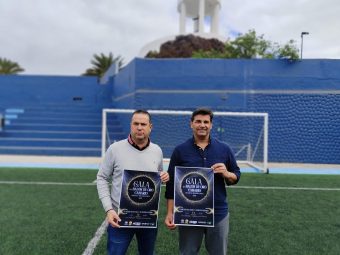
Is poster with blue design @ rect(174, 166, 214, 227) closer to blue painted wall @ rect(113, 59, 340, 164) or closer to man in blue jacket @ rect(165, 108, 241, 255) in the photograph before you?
man in blue jacket @ rect(165, 108, 241, 255)

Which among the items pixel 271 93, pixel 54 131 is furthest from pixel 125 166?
pixel 54 131

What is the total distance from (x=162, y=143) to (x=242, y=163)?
3236 mm

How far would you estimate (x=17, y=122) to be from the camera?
775 inches

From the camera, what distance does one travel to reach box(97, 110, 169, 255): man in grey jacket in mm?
2686

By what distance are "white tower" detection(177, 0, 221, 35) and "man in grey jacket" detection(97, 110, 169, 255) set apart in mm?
41236

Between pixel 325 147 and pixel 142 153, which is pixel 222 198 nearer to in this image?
pixel 142 153

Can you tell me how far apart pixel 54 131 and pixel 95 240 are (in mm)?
14573

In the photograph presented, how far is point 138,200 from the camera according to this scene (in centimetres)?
266

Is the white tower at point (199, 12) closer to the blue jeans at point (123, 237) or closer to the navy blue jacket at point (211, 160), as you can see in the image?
the navy blue jacket at point (211, 160)

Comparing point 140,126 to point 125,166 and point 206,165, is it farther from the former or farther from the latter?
point 206,165

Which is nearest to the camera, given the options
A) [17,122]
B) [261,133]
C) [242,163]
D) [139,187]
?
[139,187]

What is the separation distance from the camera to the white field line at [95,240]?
168 inches

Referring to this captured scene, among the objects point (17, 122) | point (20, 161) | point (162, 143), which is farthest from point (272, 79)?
point (17, 122)

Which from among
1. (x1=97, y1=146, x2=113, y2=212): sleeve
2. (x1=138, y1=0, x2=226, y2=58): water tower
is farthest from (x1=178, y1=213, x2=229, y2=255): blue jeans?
(x1=138, y1=0, x2=226, y2=58): water tower
